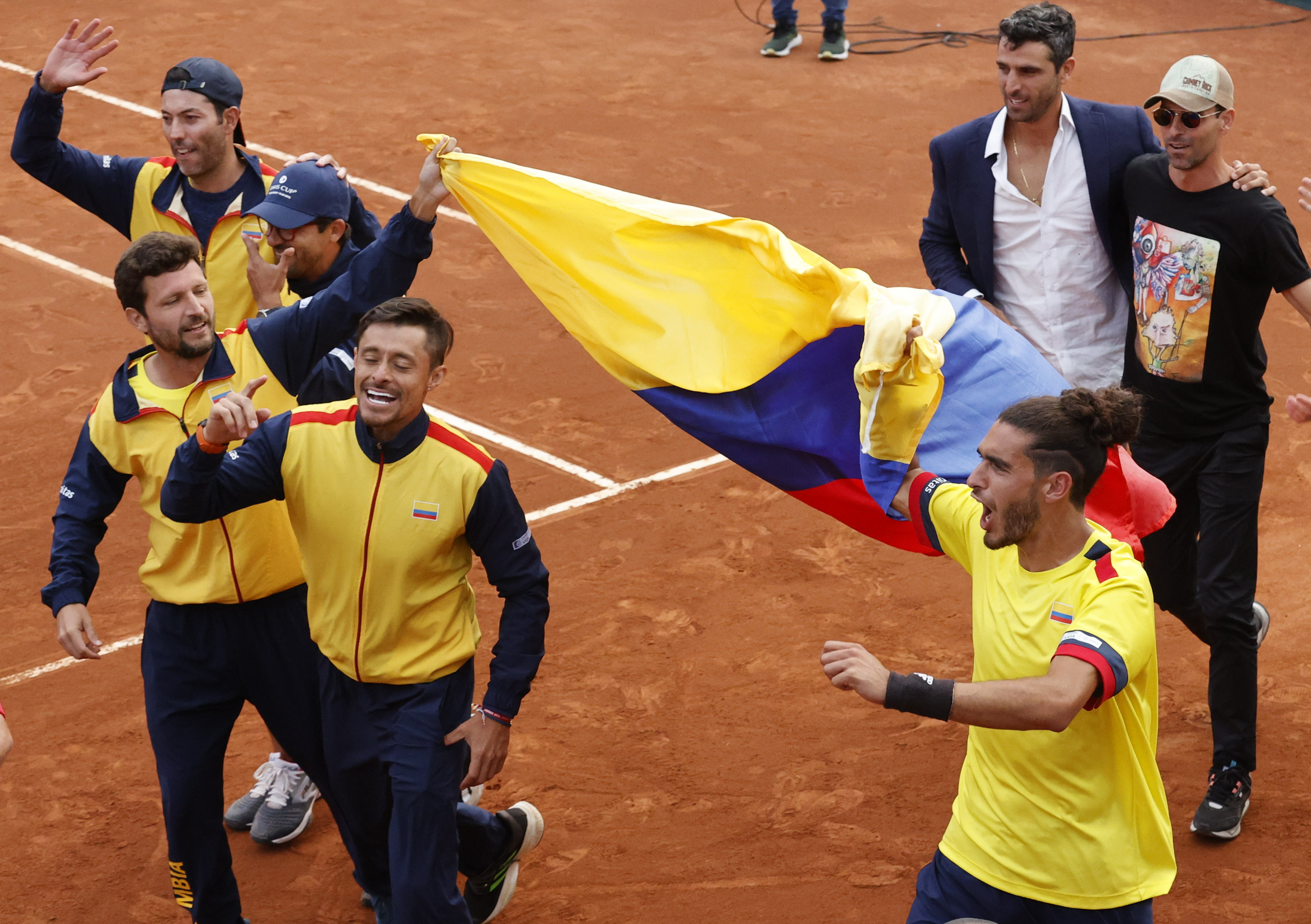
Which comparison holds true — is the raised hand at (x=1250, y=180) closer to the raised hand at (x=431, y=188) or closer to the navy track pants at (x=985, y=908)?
the navy track pants at (x=985, y=908)

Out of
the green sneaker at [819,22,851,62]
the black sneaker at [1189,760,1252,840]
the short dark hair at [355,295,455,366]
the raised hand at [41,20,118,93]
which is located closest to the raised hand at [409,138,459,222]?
the short dark hair at [355,295,455,366]

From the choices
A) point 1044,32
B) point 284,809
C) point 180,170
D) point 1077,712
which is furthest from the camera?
point 180,170

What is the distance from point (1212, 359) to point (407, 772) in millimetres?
3584

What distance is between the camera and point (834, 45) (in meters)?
18.3

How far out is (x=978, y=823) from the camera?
14.2 feet

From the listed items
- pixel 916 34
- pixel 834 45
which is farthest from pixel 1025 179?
pixel 916 34

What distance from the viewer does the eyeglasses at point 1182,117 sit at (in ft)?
18.6

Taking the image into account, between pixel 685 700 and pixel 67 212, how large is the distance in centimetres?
913

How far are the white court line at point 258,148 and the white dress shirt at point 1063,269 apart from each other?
6.24m

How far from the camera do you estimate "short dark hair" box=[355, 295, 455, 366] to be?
4848 mm

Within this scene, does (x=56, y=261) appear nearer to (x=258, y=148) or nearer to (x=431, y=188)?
(x=258, y=148)

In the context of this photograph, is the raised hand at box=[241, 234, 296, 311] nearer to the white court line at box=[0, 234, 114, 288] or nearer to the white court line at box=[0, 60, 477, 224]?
the white court line at box=[0, 60, 477, 224]

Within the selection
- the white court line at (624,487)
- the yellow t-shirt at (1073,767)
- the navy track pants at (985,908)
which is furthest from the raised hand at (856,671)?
the white court line at (624,487)

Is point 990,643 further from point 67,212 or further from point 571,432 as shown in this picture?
point 67,212
